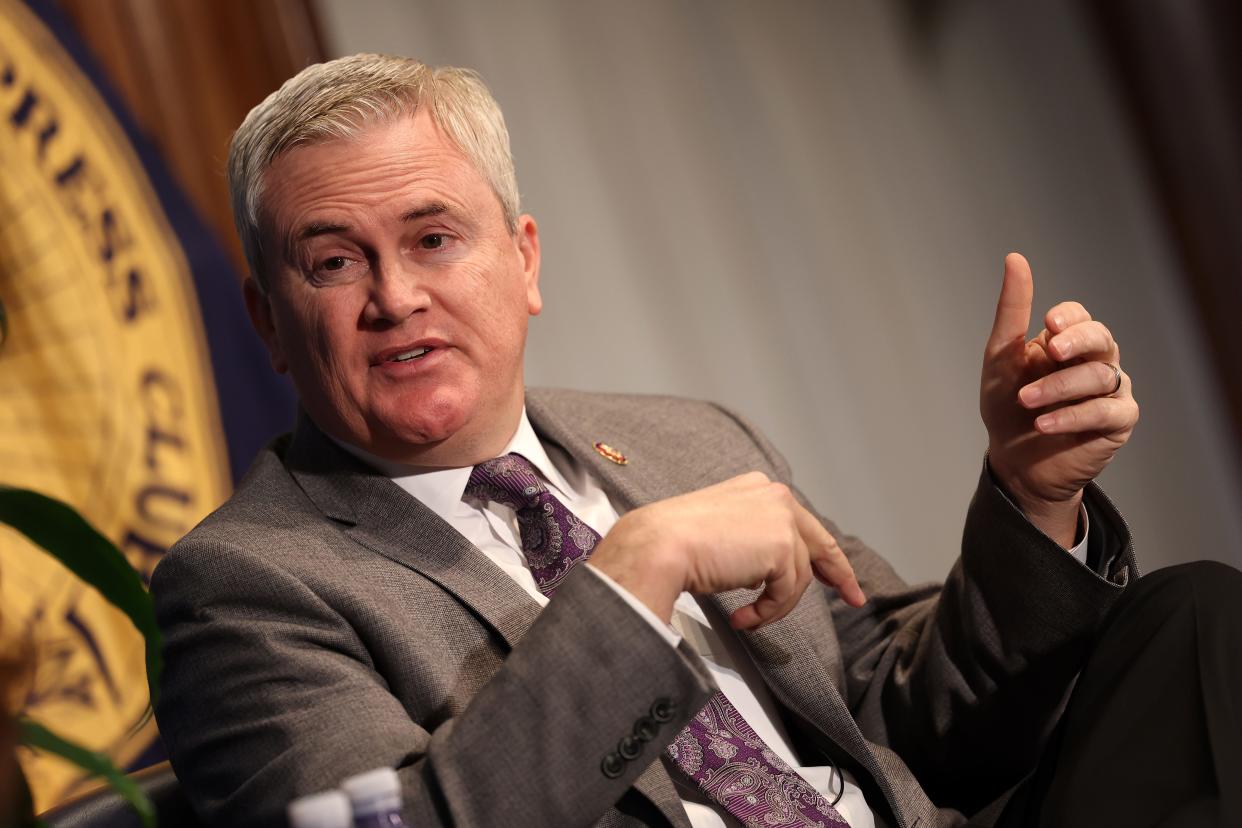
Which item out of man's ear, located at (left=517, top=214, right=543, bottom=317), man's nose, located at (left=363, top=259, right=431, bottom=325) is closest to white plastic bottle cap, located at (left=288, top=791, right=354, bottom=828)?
man's nose, located at (left=363, top=259, right=431, bottom=325)

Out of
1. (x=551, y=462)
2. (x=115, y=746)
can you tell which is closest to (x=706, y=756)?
(x=551, y=462)

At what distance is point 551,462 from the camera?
1.79 meters

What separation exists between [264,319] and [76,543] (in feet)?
3.08

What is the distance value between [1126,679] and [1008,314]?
0.45 metres

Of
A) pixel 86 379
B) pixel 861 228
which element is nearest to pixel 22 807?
pixel 86 379

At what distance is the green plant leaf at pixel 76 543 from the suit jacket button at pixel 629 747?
0.49m

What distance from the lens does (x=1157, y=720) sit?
125 cm

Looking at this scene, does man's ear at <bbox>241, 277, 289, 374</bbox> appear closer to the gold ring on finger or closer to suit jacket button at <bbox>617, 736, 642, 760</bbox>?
suit jacket button at <bbox>617, 736, 642, 760</bbox>

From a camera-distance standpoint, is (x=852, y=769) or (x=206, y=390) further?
(x=206, y=390)

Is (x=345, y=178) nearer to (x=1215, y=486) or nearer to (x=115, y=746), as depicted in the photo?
(x=115, y=746)

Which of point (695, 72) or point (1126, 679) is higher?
point (695, 72)

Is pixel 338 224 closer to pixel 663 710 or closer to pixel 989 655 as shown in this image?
pixel 663 710

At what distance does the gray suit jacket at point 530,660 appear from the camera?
3.75 ft

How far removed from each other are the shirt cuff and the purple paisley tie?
286 mm
